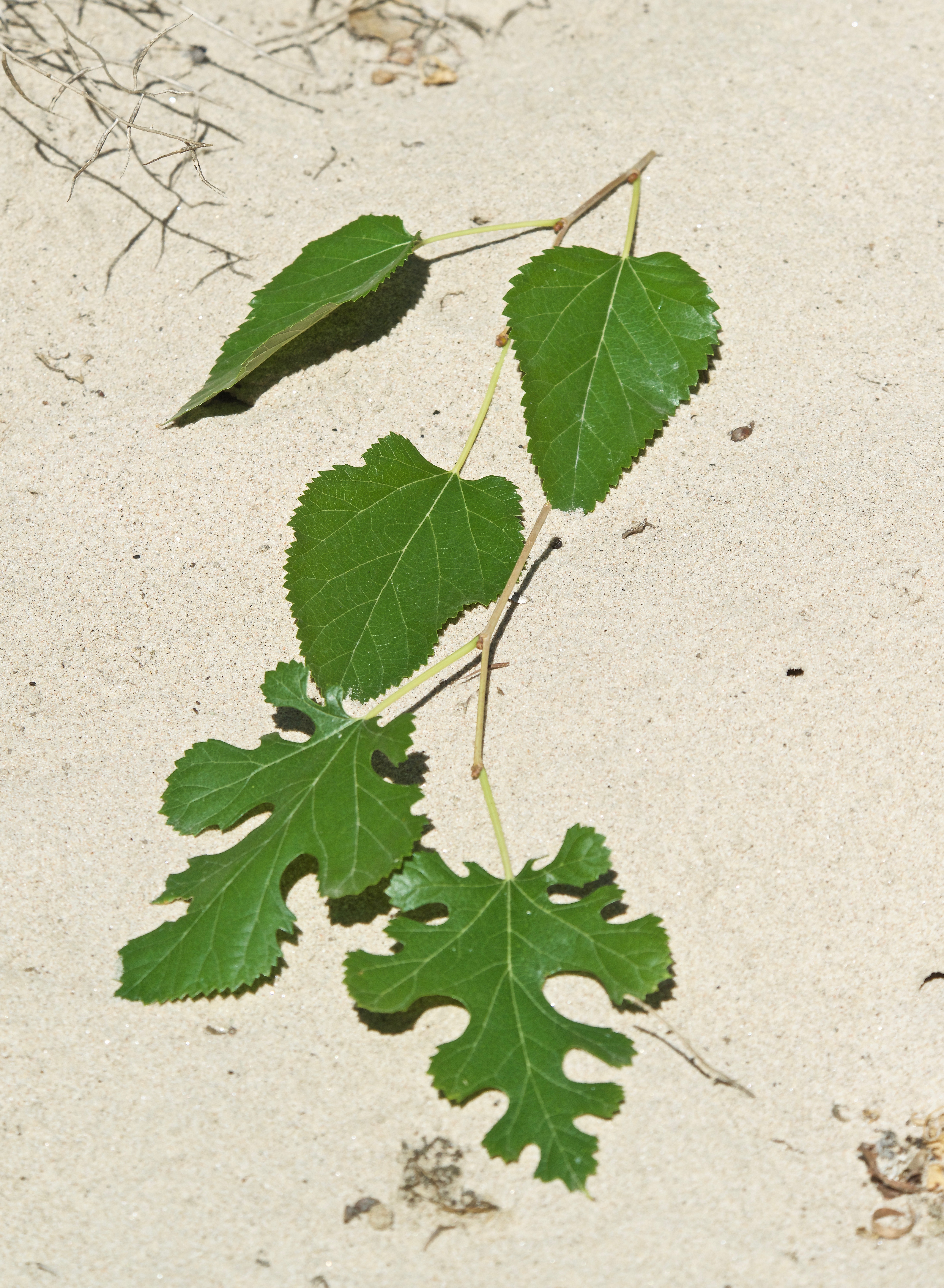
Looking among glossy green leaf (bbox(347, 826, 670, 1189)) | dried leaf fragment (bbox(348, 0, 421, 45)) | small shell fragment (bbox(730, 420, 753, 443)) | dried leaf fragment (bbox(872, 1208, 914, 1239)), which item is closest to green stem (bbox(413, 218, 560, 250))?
small shell fragment (bbox(730, 420, 753, 443))

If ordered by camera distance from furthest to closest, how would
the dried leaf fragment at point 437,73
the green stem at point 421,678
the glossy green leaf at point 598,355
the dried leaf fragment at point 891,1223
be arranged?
the dried leaf fragment at point 437,73, the glossy green leaf at point 598,355, the green stem at point 421,678, the dried leaf fragment at point 891,1223

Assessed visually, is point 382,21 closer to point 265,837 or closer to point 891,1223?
point 265,837

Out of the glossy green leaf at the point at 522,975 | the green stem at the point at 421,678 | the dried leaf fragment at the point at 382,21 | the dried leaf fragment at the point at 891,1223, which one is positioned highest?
the dried leaf fragment at the point at 382,21

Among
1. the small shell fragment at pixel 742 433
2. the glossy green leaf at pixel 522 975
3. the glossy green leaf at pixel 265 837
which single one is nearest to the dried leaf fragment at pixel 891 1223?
the glossy green leaf at pixel 522 975

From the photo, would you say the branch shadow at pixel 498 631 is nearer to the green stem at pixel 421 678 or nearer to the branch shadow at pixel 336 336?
the green stem at pixel 421 678

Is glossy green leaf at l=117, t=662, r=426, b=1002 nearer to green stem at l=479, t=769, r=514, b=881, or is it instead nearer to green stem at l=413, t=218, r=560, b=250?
green stem at l=479, t=769, r=514, b=881

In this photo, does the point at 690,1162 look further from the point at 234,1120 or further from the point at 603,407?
the point at 603,407

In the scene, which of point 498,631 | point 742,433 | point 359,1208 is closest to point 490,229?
point 742,433
